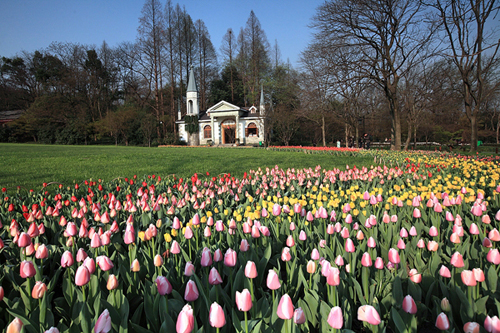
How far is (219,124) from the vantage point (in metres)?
39.8

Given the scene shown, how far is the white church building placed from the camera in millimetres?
38531

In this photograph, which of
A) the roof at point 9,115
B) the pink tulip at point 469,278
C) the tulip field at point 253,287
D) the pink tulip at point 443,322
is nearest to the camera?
the pink tulip at point 443,322

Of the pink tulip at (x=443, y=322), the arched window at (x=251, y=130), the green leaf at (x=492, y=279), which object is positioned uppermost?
the arched window at (x=251, y=130)

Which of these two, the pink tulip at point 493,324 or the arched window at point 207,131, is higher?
the arched window at point 207,131

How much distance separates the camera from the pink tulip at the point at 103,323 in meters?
0.93

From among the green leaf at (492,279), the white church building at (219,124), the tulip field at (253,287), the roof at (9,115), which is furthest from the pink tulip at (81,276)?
the roof at (9,115)

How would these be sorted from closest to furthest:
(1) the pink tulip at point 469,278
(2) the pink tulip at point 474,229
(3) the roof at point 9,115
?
(1) the pink tulip at point 469,278
(2) the pink tulip at point 474,229
(3) the roof at point 9,115

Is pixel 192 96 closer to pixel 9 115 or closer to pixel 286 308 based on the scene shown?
pixel 9 115

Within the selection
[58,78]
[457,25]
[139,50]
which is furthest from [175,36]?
[457,25]

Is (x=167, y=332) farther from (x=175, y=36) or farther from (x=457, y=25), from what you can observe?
(x=175, y=36)

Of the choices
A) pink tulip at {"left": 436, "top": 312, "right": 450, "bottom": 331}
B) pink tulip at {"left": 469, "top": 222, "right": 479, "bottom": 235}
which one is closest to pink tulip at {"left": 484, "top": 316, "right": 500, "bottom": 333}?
pink tulip at {"left": 436, "top": 312, "right": 450, "bottom": 331}

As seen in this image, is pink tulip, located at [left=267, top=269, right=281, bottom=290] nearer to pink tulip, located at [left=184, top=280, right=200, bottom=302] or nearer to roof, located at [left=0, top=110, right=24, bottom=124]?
pink tulip, located at [left=184, top=280, right=200, bottom=302]

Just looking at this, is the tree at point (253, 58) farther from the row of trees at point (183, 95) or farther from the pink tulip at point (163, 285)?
the pink tulip at point (163, 285)

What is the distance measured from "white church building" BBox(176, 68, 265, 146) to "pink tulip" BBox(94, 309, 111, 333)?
36969 mm
